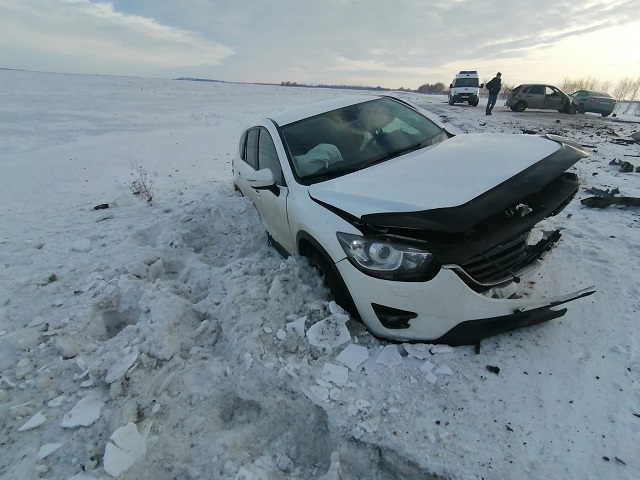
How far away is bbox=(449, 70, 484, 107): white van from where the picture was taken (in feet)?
87.0

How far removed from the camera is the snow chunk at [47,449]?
2111mm

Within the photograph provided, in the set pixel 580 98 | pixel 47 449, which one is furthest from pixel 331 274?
pixel 580 98

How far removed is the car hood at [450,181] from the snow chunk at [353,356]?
85cm

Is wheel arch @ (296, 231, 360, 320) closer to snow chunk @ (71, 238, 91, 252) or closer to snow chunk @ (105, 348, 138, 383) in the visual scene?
snow chunk @ (105, 348, 138, 383)

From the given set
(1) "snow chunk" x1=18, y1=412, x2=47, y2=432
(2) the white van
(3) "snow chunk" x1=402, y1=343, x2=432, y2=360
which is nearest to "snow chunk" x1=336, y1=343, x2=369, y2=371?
(3) "snow chunk" x1=402, y1=343, x2=432, y2=360

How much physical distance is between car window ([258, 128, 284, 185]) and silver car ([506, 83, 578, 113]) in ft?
71.0

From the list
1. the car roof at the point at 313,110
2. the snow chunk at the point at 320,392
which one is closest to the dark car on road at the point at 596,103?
the car roof at the point at 313,110

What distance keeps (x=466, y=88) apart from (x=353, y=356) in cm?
2864

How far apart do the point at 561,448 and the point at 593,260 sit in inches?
83.7

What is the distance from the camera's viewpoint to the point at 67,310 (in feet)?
10.9

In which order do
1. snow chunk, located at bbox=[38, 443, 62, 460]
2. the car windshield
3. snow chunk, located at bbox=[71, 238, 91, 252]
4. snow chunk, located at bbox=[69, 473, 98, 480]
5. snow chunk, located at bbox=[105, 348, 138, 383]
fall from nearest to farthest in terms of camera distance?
snow chunk, located at bbox=[69, 473, 98, 480] < snow chunk, located at bbox=[38, 443, 62, 460] < snow chunk, located at bbox=[105, 348, 138, 383] < the car windshield < snow chunk, located at bbox=[71, 238, 91, 252]

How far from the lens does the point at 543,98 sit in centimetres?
2053

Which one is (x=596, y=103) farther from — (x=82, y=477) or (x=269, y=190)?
(x=82, y=477)

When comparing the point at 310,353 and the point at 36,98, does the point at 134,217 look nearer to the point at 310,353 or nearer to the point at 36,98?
the point at 310,353
